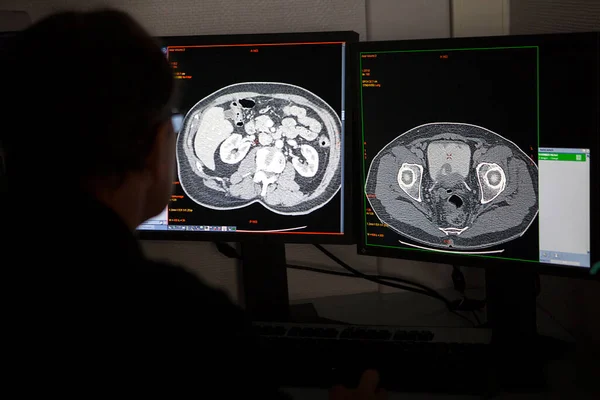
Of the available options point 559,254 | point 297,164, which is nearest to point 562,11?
point 559,254

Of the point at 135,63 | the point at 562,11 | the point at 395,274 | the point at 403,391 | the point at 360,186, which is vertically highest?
the point at 562,11

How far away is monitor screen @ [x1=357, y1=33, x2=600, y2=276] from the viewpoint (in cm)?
114

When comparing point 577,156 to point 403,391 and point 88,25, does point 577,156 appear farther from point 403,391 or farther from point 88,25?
point 88,25

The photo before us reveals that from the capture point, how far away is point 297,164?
1.40 m

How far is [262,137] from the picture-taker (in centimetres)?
141

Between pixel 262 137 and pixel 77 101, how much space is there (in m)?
0.67

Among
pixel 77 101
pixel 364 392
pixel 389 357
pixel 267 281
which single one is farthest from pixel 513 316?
pixel 77 101

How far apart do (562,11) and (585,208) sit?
40cm

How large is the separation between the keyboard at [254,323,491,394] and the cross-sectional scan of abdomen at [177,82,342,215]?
0.92ft

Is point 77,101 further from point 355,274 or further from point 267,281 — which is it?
point 355,274

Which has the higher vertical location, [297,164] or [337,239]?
[297,164]

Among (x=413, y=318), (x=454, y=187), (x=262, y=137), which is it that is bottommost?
(x=413, y=318)

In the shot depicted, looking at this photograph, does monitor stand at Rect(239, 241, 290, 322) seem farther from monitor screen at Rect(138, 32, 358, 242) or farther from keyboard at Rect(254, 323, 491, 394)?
keyboard at Rect(254, 323, 491, 394)

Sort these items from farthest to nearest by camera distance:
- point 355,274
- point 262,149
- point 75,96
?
point 355,274
point 262,149
point 75,96
